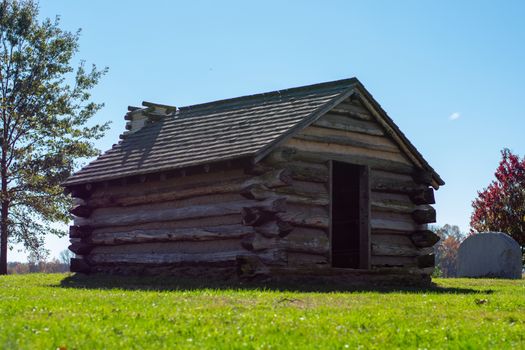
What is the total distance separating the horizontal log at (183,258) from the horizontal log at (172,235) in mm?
360

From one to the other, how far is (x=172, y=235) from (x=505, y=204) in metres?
23.9

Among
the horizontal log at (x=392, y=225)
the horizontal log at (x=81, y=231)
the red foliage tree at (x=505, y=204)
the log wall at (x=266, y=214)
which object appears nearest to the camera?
the log wall at (x=266, y=214)

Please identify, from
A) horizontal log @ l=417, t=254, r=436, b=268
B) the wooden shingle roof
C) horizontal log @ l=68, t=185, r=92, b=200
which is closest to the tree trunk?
the wooden shingle roof

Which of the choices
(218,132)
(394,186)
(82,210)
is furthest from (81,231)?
(394,186)

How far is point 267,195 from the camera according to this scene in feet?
55.7

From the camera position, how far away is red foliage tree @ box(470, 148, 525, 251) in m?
37.9

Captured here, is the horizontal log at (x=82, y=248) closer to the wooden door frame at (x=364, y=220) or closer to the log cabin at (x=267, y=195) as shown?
the log cabin at (x=267, y=195)

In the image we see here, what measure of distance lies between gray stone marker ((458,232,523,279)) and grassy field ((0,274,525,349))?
1381 cm

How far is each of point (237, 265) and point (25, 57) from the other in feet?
65.5

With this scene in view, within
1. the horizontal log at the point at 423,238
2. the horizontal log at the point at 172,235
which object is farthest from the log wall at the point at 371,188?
the horizontal log at the point at 172,235

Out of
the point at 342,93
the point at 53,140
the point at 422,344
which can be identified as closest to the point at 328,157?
the point at 342,93

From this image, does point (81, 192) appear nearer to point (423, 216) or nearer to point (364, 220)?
point (364, 220)

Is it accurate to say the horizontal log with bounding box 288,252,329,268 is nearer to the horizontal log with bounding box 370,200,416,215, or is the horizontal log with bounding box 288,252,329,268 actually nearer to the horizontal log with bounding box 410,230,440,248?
the horizontal log with bounding box 370,200,416,215

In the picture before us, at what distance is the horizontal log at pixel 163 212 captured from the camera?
1697 centimetres
